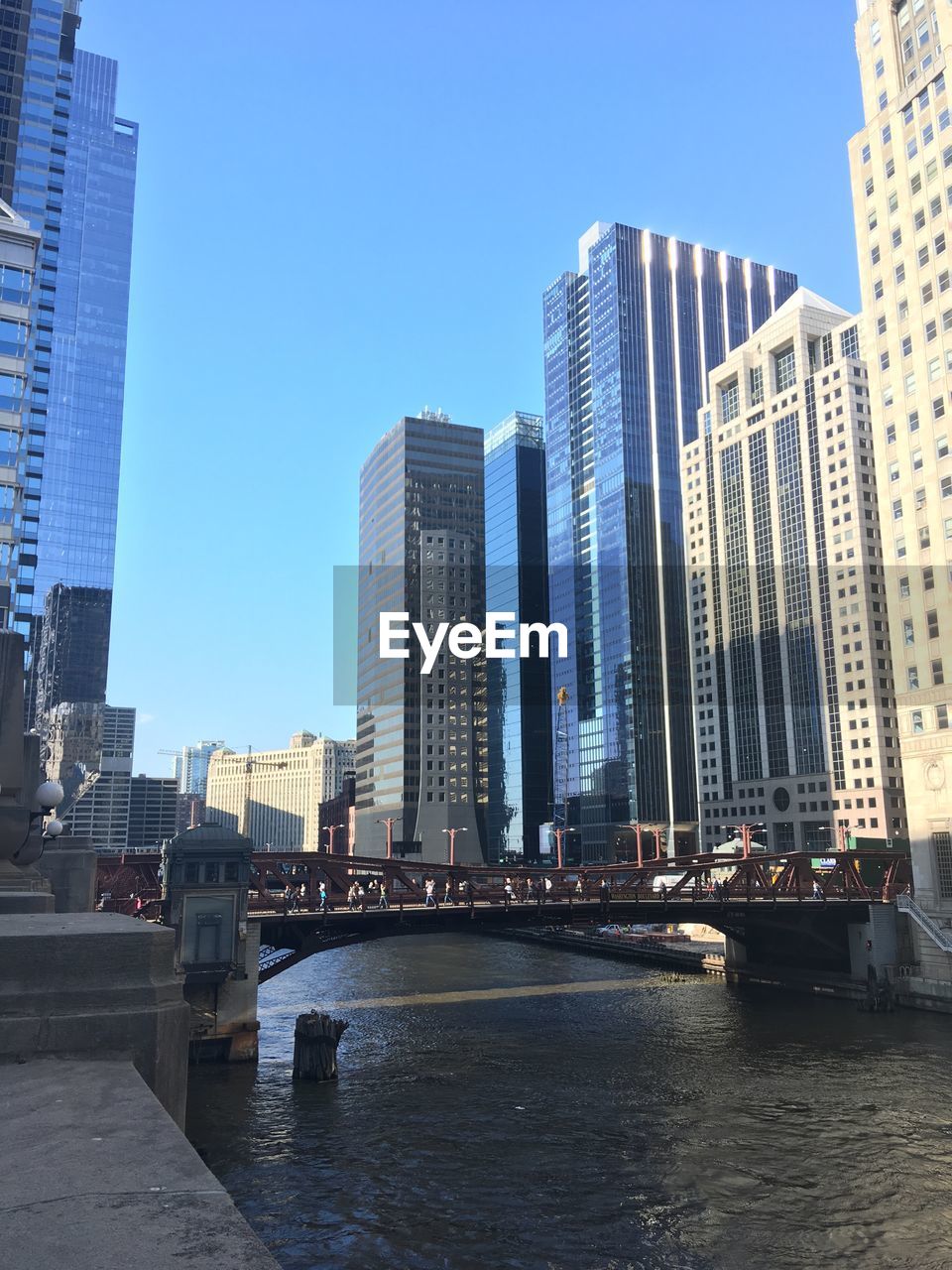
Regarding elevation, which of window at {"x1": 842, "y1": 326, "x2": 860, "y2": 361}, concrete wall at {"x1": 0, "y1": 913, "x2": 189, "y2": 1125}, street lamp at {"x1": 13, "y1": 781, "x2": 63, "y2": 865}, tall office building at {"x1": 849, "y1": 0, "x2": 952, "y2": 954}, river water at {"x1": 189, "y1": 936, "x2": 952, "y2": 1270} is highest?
window at {"x1": 842, "y1": 326, "x2": 860, "y2": 361}

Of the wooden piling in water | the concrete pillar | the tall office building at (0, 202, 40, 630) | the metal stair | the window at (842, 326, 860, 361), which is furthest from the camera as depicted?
the window at (842, 326, 860, 361)

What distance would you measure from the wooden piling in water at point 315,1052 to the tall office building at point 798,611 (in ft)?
396

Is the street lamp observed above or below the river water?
above

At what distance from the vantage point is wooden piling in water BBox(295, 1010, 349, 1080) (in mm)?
47125

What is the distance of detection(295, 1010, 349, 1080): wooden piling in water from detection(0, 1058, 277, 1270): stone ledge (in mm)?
42588

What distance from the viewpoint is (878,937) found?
7431cm

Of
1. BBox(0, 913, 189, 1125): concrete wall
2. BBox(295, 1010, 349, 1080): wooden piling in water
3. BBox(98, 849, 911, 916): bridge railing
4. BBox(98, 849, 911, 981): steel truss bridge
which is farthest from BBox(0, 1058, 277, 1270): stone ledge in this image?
BBox(98, 849, 911, 981): steel truss bridge

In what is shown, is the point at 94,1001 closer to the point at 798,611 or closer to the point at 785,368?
the point at 798,611

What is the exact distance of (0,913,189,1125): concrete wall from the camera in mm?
9016

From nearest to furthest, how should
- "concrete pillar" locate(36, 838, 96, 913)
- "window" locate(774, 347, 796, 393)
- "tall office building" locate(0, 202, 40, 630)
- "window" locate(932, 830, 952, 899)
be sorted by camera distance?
"concrete pillar" locate(36, 838, 96, 913), "window" locate(932, 830, 952, 899), "tall office building" locate(0, 202, 40, 630), "window" locate(774, 347, 796, 393)

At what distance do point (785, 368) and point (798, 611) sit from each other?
5111 cm

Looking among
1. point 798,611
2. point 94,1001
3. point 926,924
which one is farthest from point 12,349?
point 798,611

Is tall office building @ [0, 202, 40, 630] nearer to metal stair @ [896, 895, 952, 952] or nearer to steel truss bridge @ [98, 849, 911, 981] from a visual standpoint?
steel truss bridge @ [98, 849, 911, 981]

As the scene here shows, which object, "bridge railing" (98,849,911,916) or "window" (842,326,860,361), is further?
"window" (842,326,860,361)
